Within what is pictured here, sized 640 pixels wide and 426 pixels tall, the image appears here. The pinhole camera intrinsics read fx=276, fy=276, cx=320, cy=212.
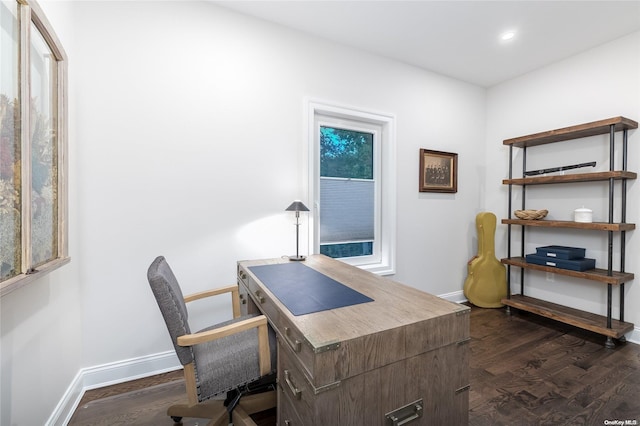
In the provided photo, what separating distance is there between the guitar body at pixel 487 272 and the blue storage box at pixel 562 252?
1.64 feet

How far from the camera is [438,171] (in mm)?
3172

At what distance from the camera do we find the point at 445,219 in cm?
324

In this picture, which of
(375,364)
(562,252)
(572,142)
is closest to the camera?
(375,364)

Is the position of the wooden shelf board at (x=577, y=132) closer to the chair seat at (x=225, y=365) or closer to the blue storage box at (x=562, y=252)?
the blue storage box at (x=562, y=252)

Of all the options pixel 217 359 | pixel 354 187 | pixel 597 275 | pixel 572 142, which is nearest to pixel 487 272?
pixel 597 275

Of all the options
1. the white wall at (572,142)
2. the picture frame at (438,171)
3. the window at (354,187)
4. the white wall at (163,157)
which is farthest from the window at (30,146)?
the white wall at (572,142)

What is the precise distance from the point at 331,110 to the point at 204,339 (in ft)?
6.91

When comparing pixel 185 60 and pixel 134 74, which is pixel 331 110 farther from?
pixel 134 74

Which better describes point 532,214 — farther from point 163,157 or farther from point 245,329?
point 163,157

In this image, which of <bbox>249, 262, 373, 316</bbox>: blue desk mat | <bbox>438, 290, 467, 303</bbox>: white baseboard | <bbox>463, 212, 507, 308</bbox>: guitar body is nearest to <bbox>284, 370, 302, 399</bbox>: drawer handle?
<bbox>249, 262, 373, 316</bbox>: blue desk mat

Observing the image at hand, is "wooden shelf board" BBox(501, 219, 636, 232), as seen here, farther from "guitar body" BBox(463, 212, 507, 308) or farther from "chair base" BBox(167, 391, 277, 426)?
"chair base" BBox(167, 391, 277, 426)

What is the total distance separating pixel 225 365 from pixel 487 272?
303 centimetres

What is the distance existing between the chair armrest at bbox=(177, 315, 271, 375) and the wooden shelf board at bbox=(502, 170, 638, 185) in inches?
116

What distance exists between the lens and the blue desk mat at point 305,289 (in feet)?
3.83
